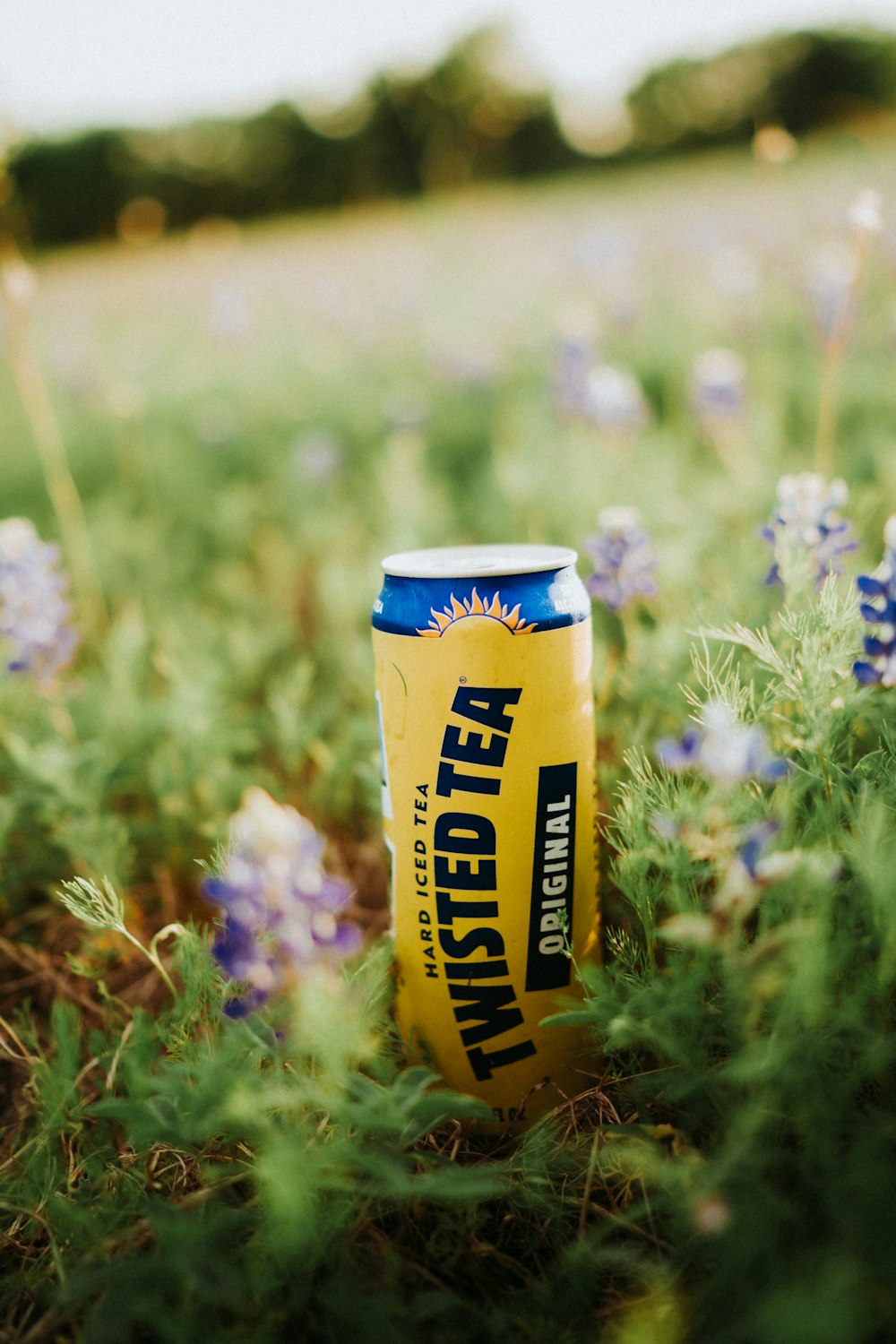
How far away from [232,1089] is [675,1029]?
2.19 feet

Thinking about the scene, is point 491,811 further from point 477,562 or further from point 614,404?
point 614,404

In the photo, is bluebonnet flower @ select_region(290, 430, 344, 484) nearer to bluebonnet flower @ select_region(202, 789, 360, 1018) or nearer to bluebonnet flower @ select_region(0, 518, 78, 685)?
bluebonnet flower @ select_region(0, 518, 78, 685)

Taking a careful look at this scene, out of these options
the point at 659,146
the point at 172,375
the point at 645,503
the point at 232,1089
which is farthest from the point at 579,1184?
the point at 659,146

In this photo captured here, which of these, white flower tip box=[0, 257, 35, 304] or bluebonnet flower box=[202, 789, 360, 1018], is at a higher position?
white flower tip box=[0, 257, 35, 304]

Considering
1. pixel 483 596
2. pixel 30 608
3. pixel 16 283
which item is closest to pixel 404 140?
pixel 16 283

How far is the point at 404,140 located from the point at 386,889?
1435 centimetres

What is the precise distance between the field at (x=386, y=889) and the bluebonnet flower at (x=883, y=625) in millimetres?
10

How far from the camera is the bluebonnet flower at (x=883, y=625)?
1505mm

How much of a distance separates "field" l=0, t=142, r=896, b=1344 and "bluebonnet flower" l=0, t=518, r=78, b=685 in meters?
0.01

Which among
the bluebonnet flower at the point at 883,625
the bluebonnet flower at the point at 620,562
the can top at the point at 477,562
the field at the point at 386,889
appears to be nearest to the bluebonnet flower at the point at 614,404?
the field at the point at 386,889

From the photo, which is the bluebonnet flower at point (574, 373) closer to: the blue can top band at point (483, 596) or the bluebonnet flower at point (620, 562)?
the bluebonnet flower at point (620, 562)

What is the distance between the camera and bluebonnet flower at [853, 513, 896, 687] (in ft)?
4.94

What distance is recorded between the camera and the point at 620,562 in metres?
2.19

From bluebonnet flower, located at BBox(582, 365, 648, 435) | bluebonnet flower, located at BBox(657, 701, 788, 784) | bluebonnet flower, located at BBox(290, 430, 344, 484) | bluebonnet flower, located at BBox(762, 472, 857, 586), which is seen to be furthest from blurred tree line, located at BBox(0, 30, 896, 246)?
bluebonnet flower, located at BBox(657, 701, 788, 784)
